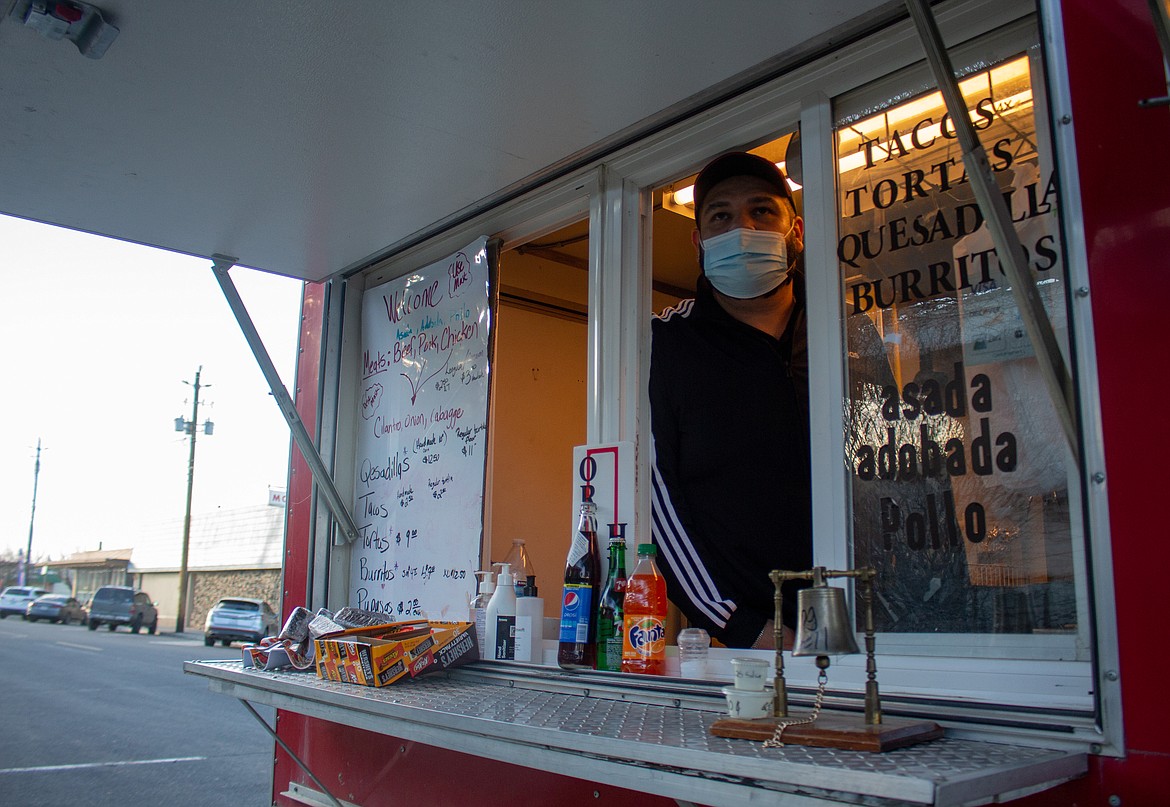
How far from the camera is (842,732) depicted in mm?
1540

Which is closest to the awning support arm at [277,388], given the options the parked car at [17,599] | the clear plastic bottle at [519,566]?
the clear plastic bottle at [519,566]

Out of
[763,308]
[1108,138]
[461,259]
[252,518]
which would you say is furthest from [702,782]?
[252,518]

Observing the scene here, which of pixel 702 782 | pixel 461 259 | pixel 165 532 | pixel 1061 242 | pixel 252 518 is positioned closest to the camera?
pixel 702 782

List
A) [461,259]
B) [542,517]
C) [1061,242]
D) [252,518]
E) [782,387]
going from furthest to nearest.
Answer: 1. [252,518]
2. [542,517]
3. [461,259]
4. [782,387]
5. [1061,242]

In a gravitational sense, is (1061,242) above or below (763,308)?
below

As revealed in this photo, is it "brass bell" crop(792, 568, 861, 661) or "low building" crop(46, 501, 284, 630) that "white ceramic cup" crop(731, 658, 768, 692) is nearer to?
"brass bell" crop(792, 568, 861, 661)

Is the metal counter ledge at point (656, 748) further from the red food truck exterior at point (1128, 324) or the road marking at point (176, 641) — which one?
the road marking at point (176, 641)

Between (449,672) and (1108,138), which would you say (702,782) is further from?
(449,672)

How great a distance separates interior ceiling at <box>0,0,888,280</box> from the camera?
2.40 m

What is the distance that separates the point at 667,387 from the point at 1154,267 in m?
1.59

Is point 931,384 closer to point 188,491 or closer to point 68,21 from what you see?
point 68,21

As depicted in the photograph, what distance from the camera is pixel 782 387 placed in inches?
116

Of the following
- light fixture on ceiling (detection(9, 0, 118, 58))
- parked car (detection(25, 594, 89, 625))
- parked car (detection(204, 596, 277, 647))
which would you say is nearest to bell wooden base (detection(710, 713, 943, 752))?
light fixture on ceiling (detection(9, 0, 118, 58))

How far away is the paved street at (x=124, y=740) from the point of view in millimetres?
7012
